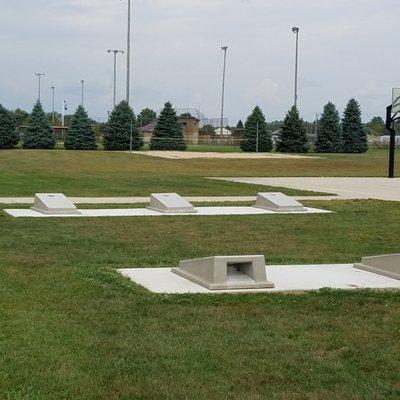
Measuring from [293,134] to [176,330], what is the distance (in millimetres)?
68780

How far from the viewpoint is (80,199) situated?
20.5 meters

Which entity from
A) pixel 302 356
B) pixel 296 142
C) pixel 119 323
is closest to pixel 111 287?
pixel 119 323

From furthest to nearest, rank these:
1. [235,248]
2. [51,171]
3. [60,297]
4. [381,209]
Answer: [51,171]
[381,209]
[235,248]
[60,297]

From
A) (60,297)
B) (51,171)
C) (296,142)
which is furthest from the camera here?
(296,142)

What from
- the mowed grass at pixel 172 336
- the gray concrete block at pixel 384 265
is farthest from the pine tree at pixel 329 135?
the gray concrete block at pixel 384 265

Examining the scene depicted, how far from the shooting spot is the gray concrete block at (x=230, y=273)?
8.23 m

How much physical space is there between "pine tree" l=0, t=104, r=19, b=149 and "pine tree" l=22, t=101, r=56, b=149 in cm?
164

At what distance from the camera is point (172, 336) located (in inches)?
244

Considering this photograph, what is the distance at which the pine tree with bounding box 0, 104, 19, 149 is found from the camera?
218ft

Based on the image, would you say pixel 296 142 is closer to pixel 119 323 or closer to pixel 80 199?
pixel 80 199

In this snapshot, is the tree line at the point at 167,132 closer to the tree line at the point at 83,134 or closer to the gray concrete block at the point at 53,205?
the tree line at the point at 83,134

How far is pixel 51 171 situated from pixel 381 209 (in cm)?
2094

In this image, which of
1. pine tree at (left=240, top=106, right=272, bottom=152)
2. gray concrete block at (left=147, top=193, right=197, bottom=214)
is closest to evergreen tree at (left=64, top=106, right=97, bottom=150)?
pine tree at (left=240, top=106, right=272, bottom=152)

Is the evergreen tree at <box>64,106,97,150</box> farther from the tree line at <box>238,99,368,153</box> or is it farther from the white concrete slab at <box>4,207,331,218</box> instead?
the white concrete slab at <box>4,207,331,218</box>
